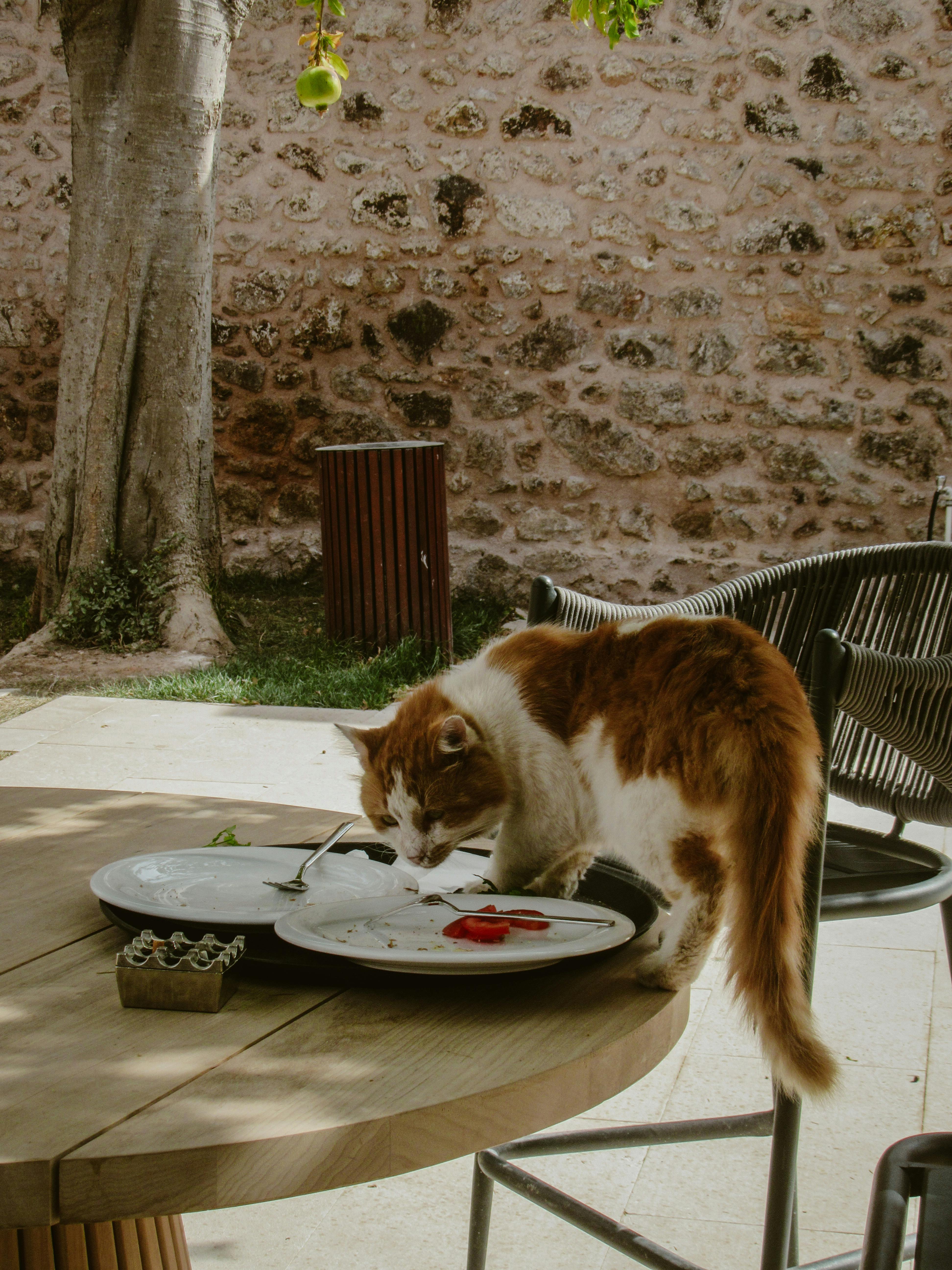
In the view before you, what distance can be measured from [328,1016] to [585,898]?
45 centimetres

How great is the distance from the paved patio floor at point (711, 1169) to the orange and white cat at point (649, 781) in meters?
0.08

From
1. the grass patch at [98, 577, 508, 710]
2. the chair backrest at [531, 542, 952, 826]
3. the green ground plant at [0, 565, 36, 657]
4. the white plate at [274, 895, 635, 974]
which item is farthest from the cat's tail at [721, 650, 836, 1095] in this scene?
the green ground plant at [0, 565, 36, 657]

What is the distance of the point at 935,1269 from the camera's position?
875 millimetres

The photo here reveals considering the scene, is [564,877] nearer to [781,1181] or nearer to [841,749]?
[781,1181]

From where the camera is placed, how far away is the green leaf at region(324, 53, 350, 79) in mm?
3213

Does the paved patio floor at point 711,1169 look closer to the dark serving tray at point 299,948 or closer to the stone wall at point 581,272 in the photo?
the dark serving tray at point 299,948

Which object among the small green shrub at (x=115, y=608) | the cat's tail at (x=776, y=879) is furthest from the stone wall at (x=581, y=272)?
the cat's tail at (x=776, y=879)

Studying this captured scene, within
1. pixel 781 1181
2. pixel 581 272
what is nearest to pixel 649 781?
pixel 781 1181

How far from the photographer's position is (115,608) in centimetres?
527

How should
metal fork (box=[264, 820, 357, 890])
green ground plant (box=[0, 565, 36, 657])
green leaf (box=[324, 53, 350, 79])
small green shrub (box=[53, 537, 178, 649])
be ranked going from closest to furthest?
metal fork (box=[264, 820, 357, 890])
green leaf (box=[324, 53, 350, 79])
small green shrub (box=[53, 537, 178, 649])
green ground plant (box=[0, 565, 36, 657])

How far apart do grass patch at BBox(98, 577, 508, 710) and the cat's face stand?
3.20 meters

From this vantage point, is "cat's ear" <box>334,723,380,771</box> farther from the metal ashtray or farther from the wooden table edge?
the wooden table edge

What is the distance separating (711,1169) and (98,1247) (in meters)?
1.19

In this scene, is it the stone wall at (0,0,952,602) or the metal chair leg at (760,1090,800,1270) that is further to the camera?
the stone wall at (0,0,952,602)
